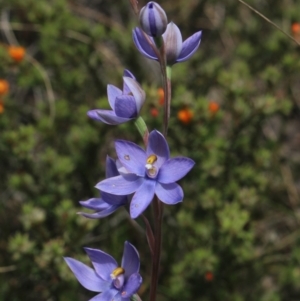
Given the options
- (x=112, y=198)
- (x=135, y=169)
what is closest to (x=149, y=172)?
(x=135, y=169)

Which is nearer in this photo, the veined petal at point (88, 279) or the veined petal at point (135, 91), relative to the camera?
the veined petal at point (135, 91)

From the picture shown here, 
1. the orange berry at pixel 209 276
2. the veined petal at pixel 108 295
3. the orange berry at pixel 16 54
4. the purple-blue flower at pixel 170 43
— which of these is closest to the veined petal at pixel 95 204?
the veined petal at pixel 108 295

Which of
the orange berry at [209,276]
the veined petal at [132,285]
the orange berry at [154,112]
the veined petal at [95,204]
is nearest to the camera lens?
the veined petal at [132,285]

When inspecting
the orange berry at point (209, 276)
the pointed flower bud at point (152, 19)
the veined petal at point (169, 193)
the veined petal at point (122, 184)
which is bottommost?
the orange berry at point (209, 276)

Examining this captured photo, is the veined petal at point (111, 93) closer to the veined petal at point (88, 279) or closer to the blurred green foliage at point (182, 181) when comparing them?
the veined petal at point (88, 279)

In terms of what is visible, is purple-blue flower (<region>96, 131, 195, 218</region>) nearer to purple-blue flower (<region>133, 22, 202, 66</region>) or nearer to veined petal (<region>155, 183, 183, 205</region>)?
veined petal (<region>155, 183, 183, 205</region>)

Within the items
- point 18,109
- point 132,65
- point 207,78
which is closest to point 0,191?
point 18,109

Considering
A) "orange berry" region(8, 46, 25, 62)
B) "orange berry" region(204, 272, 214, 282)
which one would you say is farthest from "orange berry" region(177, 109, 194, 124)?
"orange berry" region(8, 46, 25, 62)
